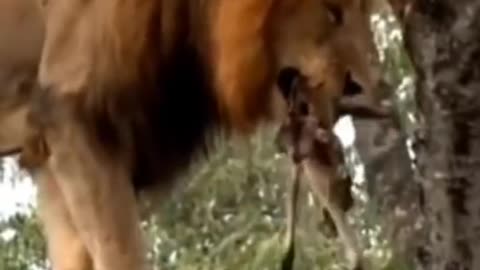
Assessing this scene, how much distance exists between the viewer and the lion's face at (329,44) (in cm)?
189

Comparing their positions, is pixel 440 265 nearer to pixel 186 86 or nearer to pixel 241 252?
pixel 186 86

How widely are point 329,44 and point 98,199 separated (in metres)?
0.41

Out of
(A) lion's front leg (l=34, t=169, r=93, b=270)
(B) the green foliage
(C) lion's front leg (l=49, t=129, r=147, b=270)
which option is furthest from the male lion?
(B) the green foliage

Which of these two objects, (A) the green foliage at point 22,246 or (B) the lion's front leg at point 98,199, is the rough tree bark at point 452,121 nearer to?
(B) the lion's front leg at point 98,199

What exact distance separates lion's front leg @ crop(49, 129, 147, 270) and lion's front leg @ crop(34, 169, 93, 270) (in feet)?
0.52

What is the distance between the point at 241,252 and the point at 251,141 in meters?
0.75

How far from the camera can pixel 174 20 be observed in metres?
2.05

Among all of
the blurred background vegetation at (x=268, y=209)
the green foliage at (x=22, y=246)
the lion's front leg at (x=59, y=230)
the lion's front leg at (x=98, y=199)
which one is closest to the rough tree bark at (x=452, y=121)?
the blurred background vegetation at (x=268, y=209)

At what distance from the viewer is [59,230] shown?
2.27 metres

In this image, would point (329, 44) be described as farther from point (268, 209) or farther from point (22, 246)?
point (22, 246)

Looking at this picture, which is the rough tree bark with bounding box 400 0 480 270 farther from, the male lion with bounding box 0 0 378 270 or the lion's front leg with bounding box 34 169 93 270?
the lion's front leg with bounding box 34 169 93 270

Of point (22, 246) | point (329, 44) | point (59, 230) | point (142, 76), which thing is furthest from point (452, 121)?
point (22, 246)

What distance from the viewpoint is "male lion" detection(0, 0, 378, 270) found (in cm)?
193

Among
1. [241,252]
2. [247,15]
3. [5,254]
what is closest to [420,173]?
[247,15]
